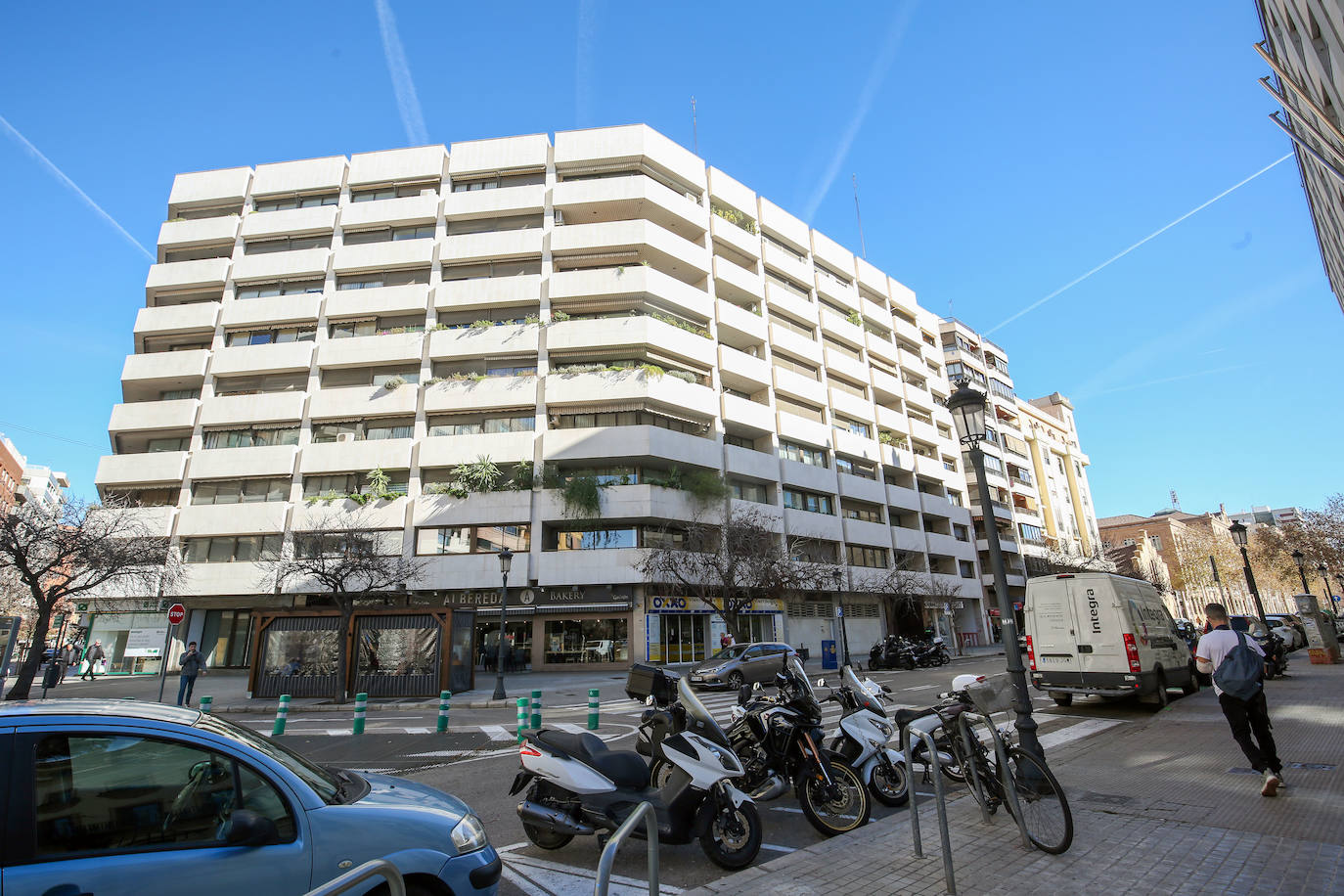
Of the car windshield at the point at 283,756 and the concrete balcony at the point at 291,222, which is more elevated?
the concrete balcony at the point at 291,222

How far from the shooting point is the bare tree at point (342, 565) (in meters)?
20.3

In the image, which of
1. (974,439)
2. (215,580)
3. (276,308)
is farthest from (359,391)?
(974,439)

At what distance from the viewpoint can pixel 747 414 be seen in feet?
121

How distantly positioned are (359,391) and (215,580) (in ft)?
39.5

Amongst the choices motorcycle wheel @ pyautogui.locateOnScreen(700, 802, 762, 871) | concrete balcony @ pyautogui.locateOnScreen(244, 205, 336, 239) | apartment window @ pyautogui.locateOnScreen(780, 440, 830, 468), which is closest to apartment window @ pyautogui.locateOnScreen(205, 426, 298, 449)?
concrete balcony @ pyautogui.locateOnScreen(244, 205, 336, 239)

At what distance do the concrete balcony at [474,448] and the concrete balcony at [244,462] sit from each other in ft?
25.5

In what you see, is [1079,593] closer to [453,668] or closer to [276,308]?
[453,668]

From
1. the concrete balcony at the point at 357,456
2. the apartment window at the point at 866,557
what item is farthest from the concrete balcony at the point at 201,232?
the apartment window at the point at 866,557

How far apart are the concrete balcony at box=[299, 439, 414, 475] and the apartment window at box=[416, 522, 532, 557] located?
416cm

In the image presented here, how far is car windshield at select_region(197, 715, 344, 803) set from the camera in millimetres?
3096

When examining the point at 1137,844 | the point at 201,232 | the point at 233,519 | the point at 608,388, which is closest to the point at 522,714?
the point at 1137,844

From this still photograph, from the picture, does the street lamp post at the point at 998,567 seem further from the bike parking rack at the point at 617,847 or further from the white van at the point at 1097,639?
Answer: the white van at the point at 1097,639

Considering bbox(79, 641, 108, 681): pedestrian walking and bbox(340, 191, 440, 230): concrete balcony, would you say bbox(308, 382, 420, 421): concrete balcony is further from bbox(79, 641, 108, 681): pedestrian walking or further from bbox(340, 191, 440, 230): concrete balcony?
bbox(79, 641, 108, 681): pedestrian walking

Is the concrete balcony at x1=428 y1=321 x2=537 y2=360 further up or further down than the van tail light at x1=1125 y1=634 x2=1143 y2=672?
further up
